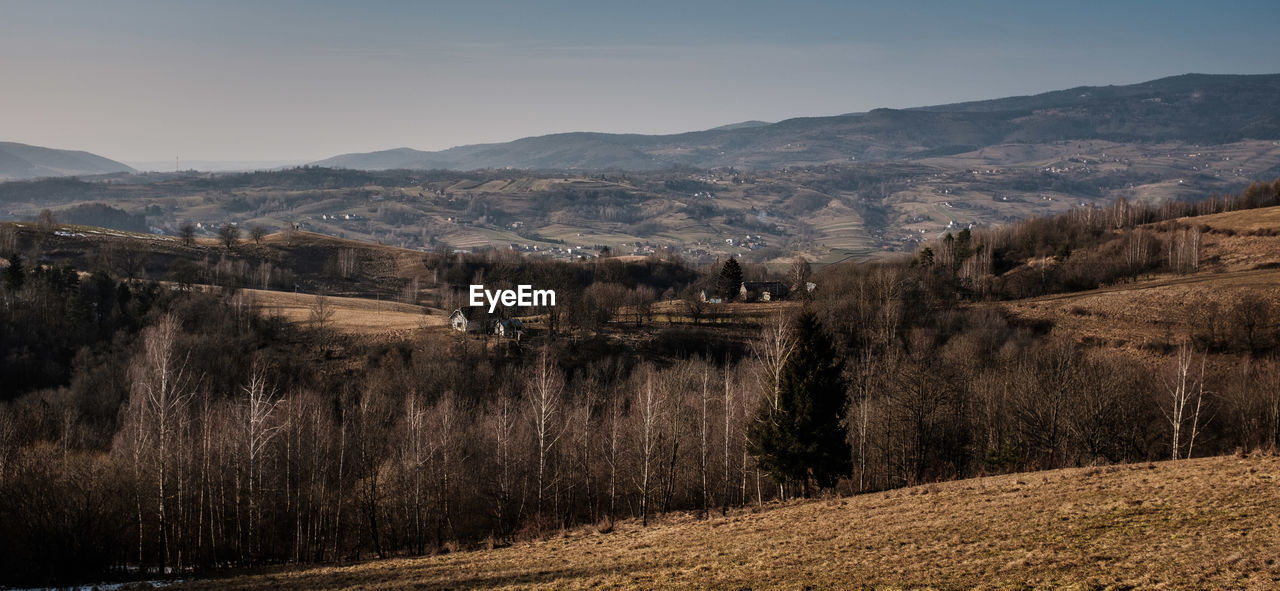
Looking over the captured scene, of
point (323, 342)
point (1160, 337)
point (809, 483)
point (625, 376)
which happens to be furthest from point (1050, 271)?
point (323, 342)

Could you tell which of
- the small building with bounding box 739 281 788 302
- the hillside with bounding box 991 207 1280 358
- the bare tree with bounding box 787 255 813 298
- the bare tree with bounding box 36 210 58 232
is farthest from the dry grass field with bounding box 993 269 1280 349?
the bare tree with bounding box 36 210 58 232

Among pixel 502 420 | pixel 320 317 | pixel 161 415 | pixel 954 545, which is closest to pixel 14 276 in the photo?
pixel 320 317

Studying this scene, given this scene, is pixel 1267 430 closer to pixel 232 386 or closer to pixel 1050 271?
pixel 1050 271

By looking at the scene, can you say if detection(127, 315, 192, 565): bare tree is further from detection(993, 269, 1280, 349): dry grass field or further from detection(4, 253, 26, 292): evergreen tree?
detection(993, 269, 1280, 349): dry grass field

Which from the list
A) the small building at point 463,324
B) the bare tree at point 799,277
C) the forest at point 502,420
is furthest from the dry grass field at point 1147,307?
the small building at point 463,324

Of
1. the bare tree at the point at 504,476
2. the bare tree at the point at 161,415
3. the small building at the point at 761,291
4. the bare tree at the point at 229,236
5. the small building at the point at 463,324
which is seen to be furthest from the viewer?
the bare tree at the point at 229,236

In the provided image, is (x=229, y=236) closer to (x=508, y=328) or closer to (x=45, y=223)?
(x=45, y=223)

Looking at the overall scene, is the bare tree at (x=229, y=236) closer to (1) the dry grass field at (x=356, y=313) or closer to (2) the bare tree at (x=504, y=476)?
(1) the dry grass field at (x=356, y=313)
